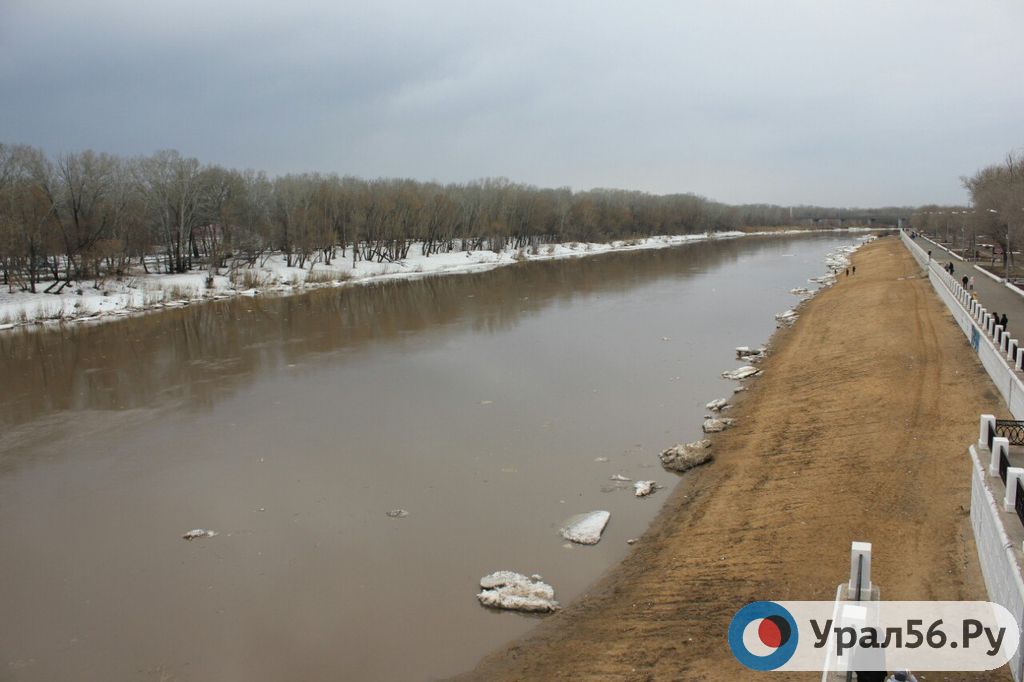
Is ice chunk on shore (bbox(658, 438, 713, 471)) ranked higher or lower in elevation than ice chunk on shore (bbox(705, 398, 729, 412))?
lower

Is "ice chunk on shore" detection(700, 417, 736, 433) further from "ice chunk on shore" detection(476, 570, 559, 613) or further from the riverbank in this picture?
the riverbank

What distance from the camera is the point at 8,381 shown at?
25.4m

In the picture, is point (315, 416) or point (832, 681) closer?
point (832, 681)

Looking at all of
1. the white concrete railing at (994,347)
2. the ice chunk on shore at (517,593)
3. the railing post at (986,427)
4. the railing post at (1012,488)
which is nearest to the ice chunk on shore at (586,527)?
the ice chunk on shore at (517,593)

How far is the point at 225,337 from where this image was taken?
33312mm

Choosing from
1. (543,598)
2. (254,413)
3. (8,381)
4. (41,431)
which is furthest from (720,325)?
(8,381)

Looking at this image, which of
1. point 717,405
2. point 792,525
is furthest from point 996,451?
point 717,405

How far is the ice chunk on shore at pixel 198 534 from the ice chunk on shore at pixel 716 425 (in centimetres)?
1126

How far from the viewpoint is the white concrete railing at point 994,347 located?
1404 centimetres

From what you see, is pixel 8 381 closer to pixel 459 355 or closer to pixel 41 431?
pixel 41 431

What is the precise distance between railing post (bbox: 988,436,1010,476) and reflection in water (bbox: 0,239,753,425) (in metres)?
20.1

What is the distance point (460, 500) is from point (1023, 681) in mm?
9118

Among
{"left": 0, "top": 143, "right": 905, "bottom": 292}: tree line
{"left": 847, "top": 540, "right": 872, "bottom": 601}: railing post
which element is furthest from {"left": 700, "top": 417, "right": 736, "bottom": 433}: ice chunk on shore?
{"left": 0, "top": 143, "right": 905, "bottom": 292}: tree line

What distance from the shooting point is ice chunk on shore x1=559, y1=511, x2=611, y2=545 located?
37.4 ft
